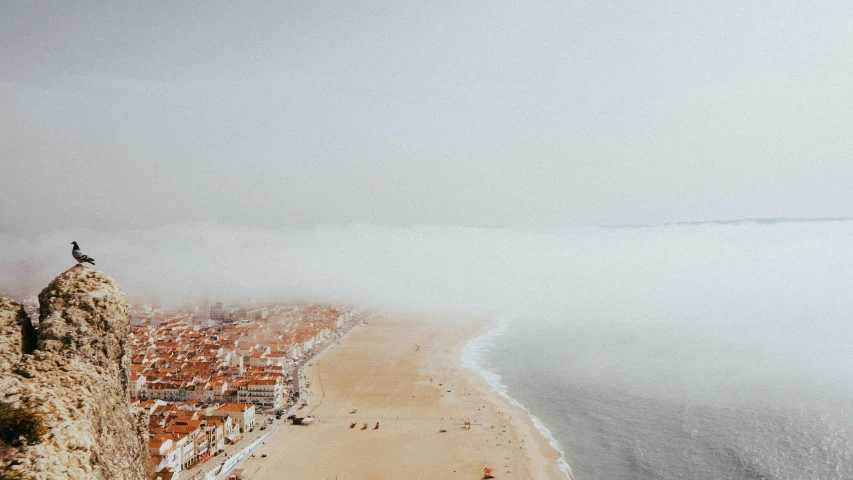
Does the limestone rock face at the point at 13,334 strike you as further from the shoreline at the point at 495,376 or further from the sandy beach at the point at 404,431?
the shoreline at the point at 495,376

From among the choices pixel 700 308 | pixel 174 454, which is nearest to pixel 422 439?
pixel 174 454

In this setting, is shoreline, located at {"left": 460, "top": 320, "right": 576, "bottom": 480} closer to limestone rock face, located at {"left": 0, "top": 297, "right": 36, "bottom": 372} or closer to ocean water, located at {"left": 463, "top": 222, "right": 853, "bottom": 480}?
ocean water, located at {"left": 463, "top": 222, "right": 853, "bottom": 480}

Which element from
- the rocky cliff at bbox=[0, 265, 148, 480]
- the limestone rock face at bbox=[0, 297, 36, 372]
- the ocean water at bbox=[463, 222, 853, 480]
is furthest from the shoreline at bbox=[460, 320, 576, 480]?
the limestone rock face at bbox=[0, 297, 36, 372]

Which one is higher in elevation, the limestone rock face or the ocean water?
the limestone rock face

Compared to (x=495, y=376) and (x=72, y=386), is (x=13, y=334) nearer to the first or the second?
(x=72, y=386)

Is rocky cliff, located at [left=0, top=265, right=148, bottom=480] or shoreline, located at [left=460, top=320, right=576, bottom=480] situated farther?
shoreline, located at [left=460, top=320, right=576, bottom=480]

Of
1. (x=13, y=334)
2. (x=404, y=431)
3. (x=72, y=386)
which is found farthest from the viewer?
(x=404, y=431)

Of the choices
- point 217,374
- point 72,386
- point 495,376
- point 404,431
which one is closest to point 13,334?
point 72,386
